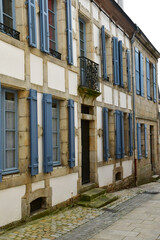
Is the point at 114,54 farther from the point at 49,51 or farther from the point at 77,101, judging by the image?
the point at 49,51

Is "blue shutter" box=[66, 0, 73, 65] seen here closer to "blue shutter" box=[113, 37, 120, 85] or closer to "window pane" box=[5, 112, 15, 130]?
"window pane" box=[5, 112, 15, 130]

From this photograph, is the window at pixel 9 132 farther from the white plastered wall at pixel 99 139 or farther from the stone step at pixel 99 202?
the white plastered wall at pixel 99 139

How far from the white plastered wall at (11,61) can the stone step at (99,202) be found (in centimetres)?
361

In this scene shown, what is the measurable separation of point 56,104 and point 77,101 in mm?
864

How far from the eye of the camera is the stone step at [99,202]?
7.92 meters

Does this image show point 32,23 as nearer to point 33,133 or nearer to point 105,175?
point 33,133

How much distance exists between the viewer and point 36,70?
22.1ft

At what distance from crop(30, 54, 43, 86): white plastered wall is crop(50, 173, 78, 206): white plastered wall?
2210mm

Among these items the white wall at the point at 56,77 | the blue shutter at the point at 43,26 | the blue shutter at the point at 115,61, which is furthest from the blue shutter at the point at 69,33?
the blue shutter at the point at 115,61

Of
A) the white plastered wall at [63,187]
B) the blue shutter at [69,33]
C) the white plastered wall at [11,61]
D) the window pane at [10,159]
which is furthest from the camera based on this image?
the blue shutter at [69,33]

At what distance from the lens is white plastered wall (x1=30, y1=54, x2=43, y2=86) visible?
6589mm

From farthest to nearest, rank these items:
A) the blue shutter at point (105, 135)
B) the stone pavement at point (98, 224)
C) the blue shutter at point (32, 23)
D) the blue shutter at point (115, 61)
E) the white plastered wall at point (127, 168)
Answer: the white plastered wall at point (127, 168) < the blue shutter at point (115, 61) < the blue shutter at point (105, 135) < the blue shutter at point (32, 23) < the stone pavement at point (98, 224)

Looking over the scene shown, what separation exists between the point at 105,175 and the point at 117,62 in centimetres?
401

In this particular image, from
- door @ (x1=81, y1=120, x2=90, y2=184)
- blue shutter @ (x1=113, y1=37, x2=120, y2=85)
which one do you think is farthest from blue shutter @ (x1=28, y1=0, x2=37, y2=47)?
blue shutter @ (x1=113, y1=37, x2=120, y2=85)
